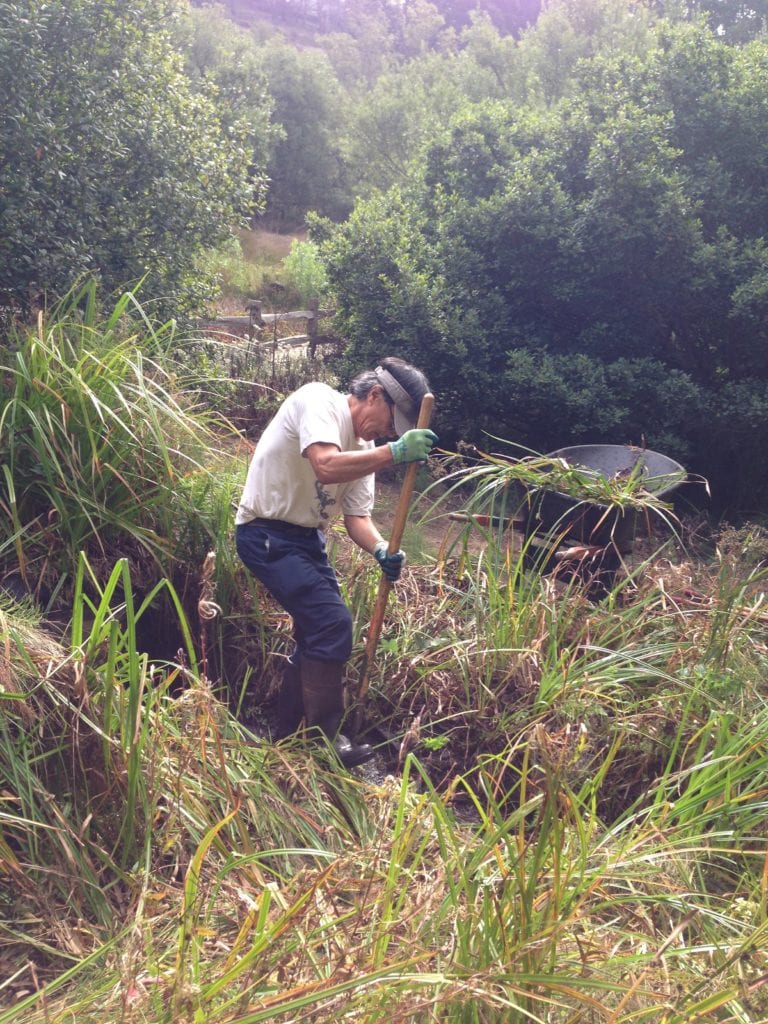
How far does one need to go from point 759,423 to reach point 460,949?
6.17 m

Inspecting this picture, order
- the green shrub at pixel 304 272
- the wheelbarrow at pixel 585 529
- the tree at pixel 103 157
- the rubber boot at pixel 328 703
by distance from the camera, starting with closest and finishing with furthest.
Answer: the rubber boot at pixel 328 703 → the wheelbarrow at pixel 585 529 → the tree at pixel 103 157 → the green shrub at pixel 304 272

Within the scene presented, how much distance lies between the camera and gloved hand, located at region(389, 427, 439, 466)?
3.11 metres

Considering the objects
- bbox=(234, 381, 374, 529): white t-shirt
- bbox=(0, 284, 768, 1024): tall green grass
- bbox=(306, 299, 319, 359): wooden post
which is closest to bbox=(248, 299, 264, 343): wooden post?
bbox=(306, 299, 319, 359): wooden post

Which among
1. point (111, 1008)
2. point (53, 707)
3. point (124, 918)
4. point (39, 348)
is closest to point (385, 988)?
point (111, 1008)

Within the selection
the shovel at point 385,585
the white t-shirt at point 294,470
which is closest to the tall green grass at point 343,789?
the shovel at point 385,585

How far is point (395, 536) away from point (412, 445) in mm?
375

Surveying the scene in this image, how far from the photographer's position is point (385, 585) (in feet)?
11.1

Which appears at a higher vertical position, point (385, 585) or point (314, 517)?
point (314, 517)

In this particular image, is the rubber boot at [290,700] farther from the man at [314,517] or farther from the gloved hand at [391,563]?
the gloved hand at [391,563]

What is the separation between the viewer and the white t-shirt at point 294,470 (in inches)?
128

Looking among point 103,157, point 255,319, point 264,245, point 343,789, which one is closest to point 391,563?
point 343,789

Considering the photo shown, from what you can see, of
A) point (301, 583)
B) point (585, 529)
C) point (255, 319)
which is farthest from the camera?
point (255, 319)

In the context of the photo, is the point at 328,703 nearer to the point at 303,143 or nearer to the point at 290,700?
the point at 290,700

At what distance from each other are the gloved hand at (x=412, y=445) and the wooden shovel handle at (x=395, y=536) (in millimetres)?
48
